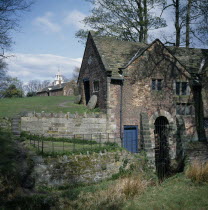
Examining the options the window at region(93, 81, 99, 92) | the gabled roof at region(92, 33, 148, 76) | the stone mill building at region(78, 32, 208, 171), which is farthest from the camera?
the window at region(93, 81, 99, 92)

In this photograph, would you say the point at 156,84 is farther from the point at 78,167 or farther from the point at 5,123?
the point at 5,123

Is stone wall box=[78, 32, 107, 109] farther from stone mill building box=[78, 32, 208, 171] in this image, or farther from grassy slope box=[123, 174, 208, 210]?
grassy slope box=[123, 174, 208, 210]

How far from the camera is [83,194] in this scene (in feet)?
31.7

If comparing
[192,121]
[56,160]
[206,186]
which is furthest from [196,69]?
[56,160]

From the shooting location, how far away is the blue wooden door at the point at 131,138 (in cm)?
1872

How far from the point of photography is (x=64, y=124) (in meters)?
16.9

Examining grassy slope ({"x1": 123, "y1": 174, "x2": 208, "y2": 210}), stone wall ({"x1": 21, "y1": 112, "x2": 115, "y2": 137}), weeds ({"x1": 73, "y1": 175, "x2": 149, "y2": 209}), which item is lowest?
grassy slope ({"x1": 123, "y1": 174, "x2": 208, "y2": 210})

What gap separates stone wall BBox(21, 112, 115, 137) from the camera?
1593 cm

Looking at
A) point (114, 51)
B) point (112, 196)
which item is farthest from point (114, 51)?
point (112, 196)

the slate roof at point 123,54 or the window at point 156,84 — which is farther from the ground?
the slate roof at point 123,54

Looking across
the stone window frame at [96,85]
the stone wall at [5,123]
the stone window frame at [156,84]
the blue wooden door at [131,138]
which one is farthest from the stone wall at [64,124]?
the stone window frame at [156,84]

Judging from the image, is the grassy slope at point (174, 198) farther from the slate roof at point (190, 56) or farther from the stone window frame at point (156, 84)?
the slate roof at point (190, 56)

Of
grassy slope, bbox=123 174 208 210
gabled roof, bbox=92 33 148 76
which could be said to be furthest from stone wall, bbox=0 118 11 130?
grassy slope, bbox=123 174 208 210

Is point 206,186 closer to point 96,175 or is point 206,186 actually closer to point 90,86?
point 96,175
